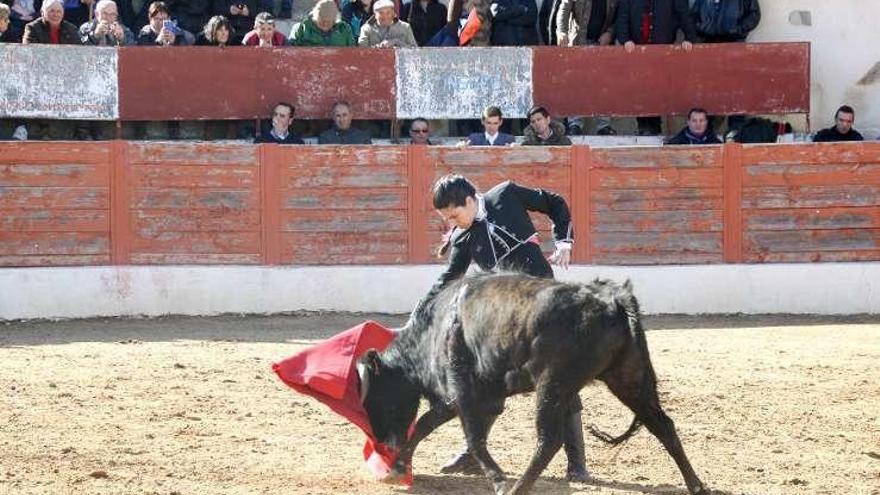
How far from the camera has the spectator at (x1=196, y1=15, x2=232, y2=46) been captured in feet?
41.9

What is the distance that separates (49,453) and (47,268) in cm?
506

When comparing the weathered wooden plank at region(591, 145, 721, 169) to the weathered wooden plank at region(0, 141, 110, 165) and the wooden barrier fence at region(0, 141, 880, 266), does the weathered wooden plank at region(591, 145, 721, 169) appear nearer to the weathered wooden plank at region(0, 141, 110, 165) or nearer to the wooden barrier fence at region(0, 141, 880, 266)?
the wooden barrier fence at region(0, 141, 880, 266)

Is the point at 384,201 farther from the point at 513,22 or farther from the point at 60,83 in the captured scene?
the point at 60,83

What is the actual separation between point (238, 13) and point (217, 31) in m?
0.52

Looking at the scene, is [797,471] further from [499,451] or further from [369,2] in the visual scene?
[369,2]

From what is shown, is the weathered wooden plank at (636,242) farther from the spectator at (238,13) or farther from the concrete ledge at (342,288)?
the spectator at (238,13)

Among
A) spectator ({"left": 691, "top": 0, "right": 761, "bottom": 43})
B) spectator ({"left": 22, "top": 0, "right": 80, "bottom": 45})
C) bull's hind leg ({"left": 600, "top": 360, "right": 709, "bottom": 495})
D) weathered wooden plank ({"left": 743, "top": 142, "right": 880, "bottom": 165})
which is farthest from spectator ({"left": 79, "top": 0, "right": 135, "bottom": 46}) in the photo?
bull's hind leg ({"left": 600, "top": 360, "right": 709, "bottom": 495})

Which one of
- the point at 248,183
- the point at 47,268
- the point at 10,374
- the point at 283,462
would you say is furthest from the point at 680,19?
the point at 283,462

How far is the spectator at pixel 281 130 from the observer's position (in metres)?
12.4

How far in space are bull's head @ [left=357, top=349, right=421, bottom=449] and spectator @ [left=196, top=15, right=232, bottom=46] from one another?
22.8ft

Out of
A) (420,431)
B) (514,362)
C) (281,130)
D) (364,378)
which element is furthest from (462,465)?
(281,130)

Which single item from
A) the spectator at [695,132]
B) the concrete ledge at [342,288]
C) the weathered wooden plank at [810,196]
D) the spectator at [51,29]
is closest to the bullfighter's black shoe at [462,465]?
the concrete ledge at [342,288]

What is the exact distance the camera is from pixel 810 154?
482 inches

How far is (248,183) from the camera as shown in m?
12.0
